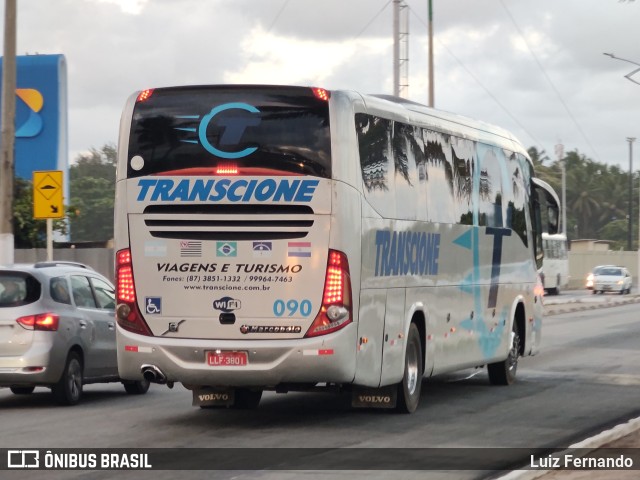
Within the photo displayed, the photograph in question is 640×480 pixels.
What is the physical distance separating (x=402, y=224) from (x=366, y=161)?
4.18 feet

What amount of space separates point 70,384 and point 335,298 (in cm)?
436

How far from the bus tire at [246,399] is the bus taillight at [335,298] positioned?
8.06ft

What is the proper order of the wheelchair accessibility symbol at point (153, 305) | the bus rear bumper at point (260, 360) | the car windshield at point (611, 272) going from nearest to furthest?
1. the bus rear bumper at point (260, 360)
2. the wheelchair accessibility symbol at point (153, 305)
3. the car windshield at point (611, 272)

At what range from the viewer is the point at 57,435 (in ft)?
43.1

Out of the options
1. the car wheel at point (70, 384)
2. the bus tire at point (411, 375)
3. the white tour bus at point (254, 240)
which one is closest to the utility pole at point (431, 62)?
the car wheel at point (70, 384)

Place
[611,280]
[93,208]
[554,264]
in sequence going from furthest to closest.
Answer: [93,208] < [611,280] < [554,264]

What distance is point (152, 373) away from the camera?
44.0ft

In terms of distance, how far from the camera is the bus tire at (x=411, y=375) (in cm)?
1496

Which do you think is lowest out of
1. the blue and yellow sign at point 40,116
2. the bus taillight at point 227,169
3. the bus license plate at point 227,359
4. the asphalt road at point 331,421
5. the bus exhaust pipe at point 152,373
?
the asphalt road at point 331,421

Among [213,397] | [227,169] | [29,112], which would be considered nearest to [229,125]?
[227,169]

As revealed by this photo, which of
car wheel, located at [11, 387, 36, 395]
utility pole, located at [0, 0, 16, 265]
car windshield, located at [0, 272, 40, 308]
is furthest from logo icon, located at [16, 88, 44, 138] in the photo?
car windshield, located at [0, 272, 40, 308]

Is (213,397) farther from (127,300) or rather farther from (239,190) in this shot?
(239,190)

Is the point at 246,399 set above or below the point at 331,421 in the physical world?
above

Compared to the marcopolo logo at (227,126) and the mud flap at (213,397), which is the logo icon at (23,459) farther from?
the marcopolo logo at (227,126)
